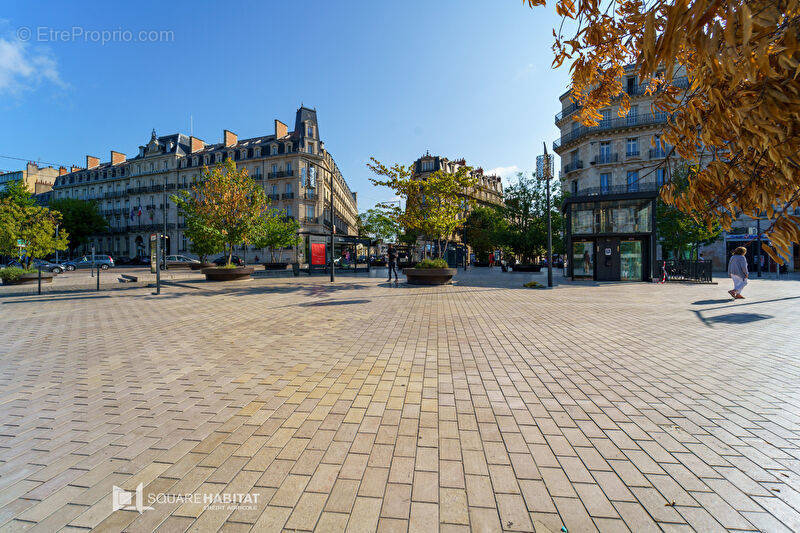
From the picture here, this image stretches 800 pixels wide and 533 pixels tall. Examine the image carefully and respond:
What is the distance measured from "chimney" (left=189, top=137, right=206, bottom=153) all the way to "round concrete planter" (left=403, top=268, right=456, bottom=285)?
192 ft

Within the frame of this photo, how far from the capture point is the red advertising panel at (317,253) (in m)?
26.0

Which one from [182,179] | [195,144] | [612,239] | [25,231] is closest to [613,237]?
[612,239]

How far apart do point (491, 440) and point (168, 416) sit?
123 inches

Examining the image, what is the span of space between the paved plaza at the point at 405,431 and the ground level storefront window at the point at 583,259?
15.9 meters

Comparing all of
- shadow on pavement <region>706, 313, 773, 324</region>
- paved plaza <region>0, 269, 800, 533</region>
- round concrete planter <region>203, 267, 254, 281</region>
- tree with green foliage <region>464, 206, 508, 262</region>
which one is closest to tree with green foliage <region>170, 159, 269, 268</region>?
round concrete planter <region>203, 267, 254, 281</region>

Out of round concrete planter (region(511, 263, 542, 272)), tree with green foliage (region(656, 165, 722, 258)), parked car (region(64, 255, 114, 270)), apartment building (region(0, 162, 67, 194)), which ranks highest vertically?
apartment building (region(0, 162, 67, 194))

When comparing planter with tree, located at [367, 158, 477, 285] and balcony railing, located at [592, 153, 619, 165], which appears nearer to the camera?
planter with tree, located at [367, 158, 477, 285]

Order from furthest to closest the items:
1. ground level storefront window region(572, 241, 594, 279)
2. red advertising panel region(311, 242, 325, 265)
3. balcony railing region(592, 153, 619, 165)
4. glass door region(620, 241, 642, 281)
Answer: balcony railing region(592, 153, 619, 165), red advertising panel region(311, 242, 325, 265), ground level storefront window region(572, 241, 594, 279), glass door region(620, 241, 642, 281)

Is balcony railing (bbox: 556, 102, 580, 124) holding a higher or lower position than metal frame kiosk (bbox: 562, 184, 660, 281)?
higher

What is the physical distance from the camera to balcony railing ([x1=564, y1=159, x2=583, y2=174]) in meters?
35.6

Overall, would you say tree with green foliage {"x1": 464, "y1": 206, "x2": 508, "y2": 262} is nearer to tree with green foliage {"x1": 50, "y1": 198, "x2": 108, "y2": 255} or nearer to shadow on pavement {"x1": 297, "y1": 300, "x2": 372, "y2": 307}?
shadow on pavement {"x1": 297, "y1": 300, "x2": 372, "y2": 307}

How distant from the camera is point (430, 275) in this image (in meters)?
17.1

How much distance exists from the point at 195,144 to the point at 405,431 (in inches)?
2755

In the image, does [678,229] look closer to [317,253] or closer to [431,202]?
[431,202]
